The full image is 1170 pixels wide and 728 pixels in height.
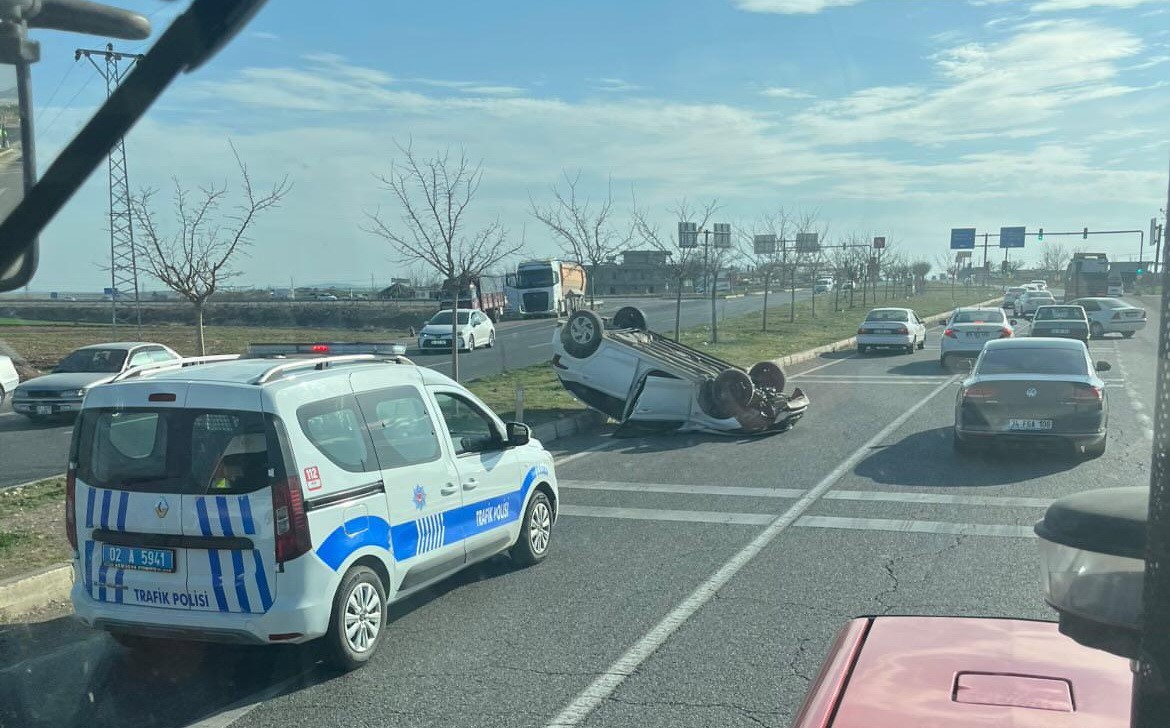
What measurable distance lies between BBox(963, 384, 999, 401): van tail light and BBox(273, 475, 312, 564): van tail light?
9004 millimetres

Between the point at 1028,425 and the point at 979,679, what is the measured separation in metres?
10.2

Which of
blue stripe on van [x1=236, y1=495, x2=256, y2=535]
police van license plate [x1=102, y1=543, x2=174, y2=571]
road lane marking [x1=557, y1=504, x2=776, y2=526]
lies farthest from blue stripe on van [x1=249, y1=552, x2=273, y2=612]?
road lane marking [x1=557, y1=504, x2=776, y2=526]

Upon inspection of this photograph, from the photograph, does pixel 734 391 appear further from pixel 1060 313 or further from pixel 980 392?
pixel 1060 313

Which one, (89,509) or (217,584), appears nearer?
(217,584)

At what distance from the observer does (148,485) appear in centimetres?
559

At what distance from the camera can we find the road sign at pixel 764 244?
4178 centimetres

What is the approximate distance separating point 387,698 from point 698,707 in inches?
63.7

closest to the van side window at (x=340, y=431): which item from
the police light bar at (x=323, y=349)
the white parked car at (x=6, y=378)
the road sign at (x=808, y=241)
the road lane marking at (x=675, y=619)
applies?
the police light bar at (x=323, y=349)

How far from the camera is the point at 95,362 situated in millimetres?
18750

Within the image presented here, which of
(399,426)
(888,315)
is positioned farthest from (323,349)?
(888,315)

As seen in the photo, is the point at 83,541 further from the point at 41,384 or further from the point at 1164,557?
the point at 41,384

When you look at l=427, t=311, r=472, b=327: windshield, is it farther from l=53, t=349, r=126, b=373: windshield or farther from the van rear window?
the van rear window

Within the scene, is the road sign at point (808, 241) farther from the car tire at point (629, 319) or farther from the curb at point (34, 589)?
the curb at point (34, 589)

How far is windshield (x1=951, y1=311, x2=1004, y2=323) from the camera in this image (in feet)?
84.1
